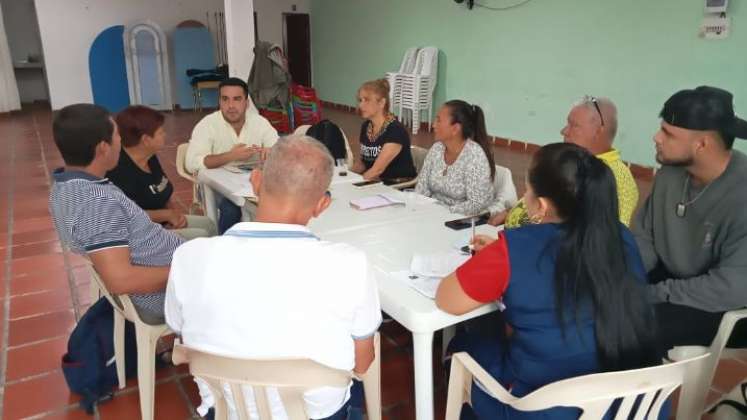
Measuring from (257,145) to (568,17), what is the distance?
4222 mm

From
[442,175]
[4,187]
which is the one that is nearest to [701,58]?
[442,175]

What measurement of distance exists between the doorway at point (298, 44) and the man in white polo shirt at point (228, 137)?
341 inches

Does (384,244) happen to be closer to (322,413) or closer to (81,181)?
(322,413)

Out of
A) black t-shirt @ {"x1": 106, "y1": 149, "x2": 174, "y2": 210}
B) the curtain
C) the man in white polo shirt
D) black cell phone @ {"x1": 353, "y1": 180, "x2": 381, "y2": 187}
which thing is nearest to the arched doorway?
the curtain

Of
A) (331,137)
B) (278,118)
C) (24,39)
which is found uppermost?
(24,39)

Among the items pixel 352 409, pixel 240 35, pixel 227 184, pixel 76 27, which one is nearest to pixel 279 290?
pixel 352 409

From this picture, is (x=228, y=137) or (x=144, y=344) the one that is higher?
(x=228, y=137)

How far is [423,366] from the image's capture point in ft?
4.96

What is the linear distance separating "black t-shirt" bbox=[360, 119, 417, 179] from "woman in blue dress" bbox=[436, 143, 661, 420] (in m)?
2.07

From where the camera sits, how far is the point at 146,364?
1881mm

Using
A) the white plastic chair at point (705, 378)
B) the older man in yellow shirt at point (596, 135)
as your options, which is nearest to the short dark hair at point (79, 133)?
the older man in yellow shirt at point (596, 135)

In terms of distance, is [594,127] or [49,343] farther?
[49,343]

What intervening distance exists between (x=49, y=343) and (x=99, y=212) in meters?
1.33

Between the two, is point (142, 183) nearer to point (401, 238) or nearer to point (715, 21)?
point (401, 238)
